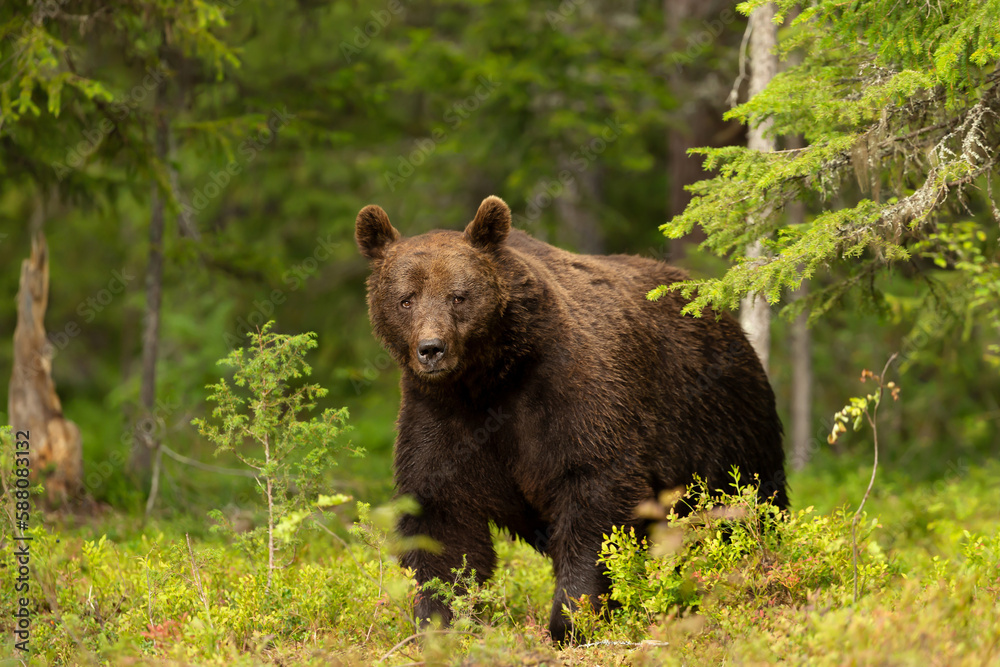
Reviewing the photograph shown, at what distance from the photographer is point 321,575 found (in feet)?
19.3

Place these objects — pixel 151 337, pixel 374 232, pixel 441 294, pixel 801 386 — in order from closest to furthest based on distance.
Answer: pixel 441 294
pixel 374 232
pixel 151 337
pixel 801 386

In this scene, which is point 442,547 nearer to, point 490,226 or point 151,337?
point 490,226

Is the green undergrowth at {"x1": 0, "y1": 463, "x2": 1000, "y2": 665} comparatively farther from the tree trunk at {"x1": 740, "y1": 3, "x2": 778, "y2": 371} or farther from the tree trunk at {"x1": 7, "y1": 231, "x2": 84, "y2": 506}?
the tree trunk at {"x1": 7, "y1": 231, "x2": 84, "y2": 506}

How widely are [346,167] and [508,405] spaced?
11.6 metres

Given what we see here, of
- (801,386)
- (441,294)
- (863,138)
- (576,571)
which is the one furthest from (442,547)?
(801,386)

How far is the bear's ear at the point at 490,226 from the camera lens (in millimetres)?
6027

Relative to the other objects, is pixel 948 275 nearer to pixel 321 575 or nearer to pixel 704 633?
pixel 704 633

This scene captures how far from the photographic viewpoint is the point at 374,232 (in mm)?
6328

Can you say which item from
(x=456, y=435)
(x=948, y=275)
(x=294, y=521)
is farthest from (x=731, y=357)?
(x=294, y=521)

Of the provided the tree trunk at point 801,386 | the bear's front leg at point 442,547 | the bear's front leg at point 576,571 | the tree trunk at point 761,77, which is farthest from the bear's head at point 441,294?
the tree trunk at point 801,386

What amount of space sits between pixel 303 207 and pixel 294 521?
11.3m

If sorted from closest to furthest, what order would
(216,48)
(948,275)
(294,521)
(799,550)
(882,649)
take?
(882,649) < (294,521) < (799,550) < (216,48) < (948,275)

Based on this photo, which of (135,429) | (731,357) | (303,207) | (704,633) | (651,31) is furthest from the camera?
(303,207)

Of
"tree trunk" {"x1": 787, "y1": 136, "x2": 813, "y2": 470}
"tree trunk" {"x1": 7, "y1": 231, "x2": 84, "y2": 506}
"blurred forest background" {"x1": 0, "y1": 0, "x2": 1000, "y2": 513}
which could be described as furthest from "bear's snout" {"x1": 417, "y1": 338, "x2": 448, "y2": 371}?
"tree trunk" {"x1": 787, "y1": 136, "x2": 813, "y2": 470}
